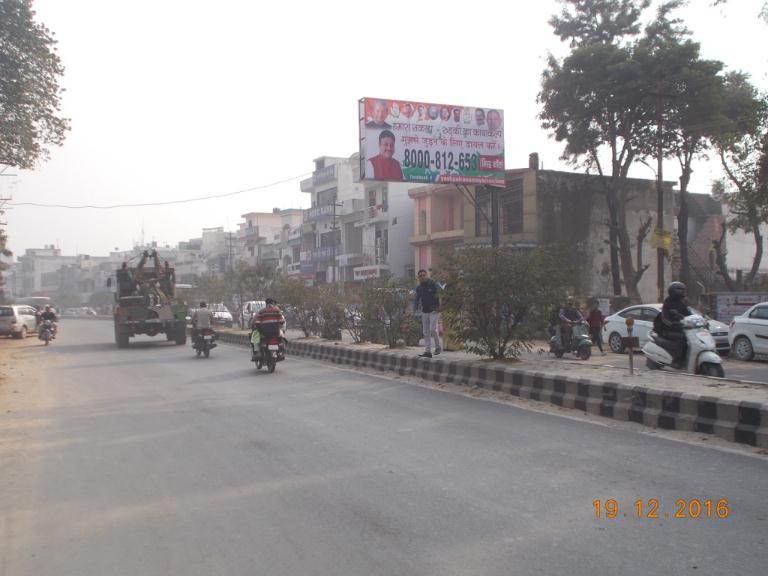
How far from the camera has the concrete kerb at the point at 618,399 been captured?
22.0 ft

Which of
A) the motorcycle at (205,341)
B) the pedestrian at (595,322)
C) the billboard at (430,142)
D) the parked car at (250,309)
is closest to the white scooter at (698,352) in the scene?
the pedestrian at (595,322)

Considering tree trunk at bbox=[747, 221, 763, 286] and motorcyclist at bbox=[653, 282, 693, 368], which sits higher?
tree trunk at bbox=[747, 221, 763, 286]

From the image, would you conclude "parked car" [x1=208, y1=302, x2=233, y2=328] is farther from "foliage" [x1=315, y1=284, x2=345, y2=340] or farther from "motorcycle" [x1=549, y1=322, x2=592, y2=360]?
"motorcycle" [x1=549, y1=322, x2=592, y2=360]

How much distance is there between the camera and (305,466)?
20.0ft

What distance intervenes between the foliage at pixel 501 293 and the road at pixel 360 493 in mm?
2940

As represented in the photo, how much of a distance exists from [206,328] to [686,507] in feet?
52.8

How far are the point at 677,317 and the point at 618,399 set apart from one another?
238 centimetres

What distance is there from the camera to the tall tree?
1038 inches

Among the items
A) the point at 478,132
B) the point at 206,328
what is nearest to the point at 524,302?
the point at 206,328

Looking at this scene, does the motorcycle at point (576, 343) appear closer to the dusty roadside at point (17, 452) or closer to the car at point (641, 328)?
the car at point (641, 328)

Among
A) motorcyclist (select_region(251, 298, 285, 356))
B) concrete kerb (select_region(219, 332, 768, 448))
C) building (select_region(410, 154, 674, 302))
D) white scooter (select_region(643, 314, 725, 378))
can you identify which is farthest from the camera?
building (select_region(410, 154, 674, 302))
